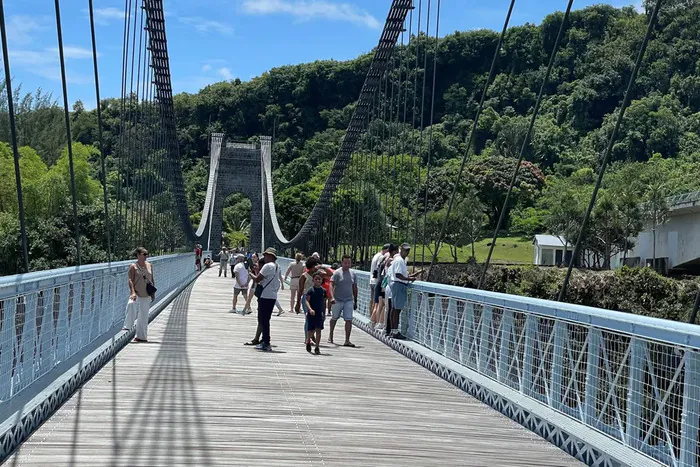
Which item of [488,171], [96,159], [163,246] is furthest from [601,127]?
[163,246]

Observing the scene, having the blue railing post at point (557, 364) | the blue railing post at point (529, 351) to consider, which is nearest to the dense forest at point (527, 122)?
the blue railing post at point (529, 351)

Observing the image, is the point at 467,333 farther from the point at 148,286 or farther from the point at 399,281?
the point at 148,286

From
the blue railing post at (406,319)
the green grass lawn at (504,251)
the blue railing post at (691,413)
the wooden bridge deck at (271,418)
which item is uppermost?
the green grass lawn at (504,251)

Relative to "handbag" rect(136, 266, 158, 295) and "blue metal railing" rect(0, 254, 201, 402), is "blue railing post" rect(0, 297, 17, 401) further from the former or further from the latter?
"handbag" rect(136, 266, 158, 295)

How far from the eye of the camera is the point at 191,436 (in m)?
6.23

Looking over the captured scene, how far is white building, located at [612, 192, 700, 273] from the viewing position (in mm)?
51812

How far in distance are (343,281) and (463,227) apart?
184 feet

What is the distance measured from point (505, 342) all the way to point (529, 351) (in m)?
0.71

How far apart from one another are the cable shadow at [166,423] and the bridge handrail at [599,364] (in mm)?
2364

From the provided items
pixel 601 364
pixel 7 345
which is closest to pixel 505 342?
pixel 601 364

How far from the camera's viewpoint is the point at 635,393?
5.41m

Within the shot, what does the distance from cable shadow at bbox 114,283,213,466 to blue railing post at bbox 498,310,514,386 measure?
100 inches

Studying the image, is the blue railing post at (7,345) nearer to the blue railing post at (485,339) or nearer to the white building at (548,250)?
the blue railing post at (485,339)

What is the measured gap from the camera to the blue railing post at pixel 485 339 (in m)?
8.84
